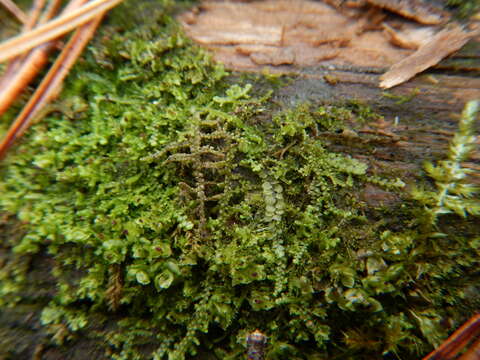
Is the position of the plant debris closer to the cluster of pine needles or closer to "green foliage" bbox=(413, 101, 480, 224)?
"green foliage" bbox=(413, 101, 480, 224)

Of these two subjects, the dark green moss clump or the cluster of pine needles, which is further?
the cluster of pine needles

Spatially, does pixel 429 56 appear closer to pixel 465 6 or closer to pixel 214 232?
pixel 465 6

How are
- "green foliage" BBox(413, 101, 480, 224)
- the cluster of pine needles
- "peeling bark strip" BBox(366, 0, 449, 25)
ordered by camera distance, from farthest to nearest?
"peeling bark strip" BBox(366, 0, 449, 25), the cluster of pine needles, "green foliage" BBox(413, 101, 480, 224)

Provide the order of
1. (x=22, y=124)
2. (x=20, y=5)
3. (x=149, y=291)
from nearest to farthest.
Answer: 1. (x=149, y=291)
2. (x=22, y=124)
3. (x=20, y=5)

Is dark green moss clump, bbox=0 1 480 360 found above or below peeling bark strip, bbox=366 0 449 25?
below

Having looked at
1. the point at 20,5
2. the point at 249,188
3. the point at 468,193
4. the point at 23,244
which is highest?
the point at 20,5

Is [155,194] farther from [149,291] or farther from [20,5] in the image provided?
[20,5]

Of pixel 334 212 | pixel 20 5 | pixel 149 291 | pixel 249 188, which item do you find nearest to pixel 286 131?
pixel 249 188

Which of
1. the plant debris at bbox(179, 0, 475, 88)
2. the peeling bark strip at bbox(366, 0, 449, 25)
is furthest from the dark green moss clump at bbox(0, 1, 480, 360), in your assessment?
the peeling bark strip at bbox(366, 0, 449, 25)
